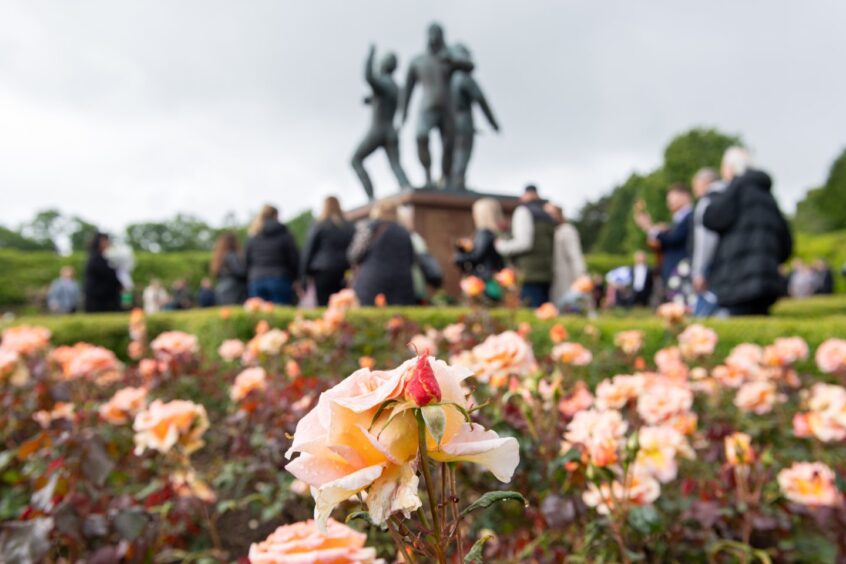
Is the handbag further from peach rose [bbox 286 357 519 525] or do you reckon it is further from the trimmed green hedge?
peach rose [bbox 286 357 519 525]

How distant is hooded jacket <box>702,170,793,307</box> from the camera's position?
4.20m

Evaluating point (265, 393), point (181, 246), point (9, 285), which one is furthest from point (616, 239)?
point (265, 393)

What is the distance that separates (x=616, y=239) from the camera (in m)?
37.3

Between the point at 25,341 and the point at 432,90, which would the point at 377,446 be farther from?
the point at 432,90

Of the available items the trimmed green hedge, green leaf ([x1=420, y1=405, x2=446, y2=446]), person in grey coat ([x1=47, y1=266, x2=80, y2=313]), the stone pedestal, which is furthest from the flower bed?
person in grey coat ([x1=47, y1=266, x2=80, y2=313])

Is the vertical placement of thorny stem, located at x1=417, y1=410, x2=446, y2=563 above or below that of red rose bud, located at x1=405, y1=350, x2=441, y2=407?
below

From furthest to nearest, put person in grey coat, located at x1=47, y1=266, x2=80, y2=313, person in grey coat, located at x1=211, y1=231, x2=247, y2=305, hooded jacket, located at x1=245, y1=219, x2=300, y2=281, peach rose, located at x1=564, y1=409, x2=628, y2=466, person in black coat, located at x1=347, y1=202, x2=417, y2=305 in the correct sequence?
person in grey coat, located at x1=47, y1=266, x2=80, y2=313 → person in grey coat, located at x1=211, y1=231, x2=247, y2=305 → hooded jacket, located at x1=245, y1=219, x2=300, y2=281 → person in black coat, located at x1=347, y1=202, x2=417, y2=305 → peach rose, located at x1=564, y1=409, x2=628, y2=466

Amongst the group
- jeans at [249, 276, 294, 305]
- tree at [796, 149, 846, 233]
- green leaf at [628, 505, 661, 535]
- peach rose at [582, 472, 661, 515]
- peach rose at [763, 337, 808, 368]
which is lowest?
green leaf at [628, 505, 661, 535]

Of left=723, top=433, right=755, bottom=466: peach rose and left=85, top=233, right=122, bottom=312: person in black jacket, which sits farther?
left=85, top=233, right=122, bottom=312: person in black jacket

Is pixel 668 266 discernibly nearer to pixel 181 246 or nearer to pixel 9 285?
pixel 9 285

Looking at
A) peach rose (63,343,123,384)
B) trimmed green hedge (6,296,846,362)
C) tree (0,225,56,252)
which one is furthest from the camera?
tree (0,225,56,252)

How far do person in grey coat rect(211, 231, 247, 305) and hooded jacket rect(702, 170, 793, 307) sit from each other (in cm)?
402

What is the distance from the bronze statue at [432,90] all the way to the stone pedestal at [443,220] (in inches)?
40.8

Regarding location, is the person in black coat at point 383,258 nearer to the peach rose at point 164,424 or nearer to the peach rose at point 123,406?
the peach rose at point 123,406
